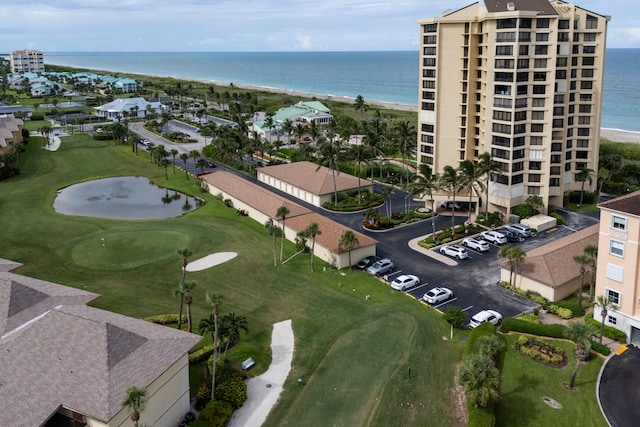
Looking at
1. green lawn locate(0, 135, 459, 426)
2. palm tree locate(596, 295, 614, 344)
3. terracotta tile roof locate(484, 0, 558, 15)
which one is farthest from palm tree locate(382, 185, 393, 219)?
palm tree locate(596, 295, 614, 344)

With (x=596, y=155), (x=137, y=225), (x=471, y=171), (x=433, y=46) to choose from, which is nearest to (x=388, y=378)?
(x=471, y=171)

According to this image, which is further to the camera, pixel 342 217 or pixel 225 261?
pixel 342 217

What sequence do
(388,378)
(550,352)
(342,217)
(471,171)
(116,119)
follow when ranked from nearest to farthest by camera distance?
(388,378), (550,352), (471,171), (342,217), (116,119)

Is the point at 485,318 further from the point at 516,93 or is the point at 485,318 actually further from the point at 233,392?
the point at 516,93

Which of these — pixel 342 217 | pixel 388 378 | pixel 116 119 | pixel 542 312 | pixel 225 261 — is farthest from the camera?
pixel 116 119

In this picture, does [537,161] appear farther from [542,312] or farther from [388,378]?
[388,378]

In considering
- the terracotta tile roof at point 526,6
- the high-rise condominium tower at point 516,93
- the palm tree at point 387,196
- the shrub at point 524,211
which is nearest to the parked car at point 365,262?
the palm tree at point 387,196

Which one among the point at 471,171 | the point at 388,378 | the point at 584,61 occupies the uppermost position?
the point at 584,61

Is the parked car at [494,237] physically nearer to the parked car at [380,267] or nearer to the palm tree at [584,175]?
the parked car at [380,267]
